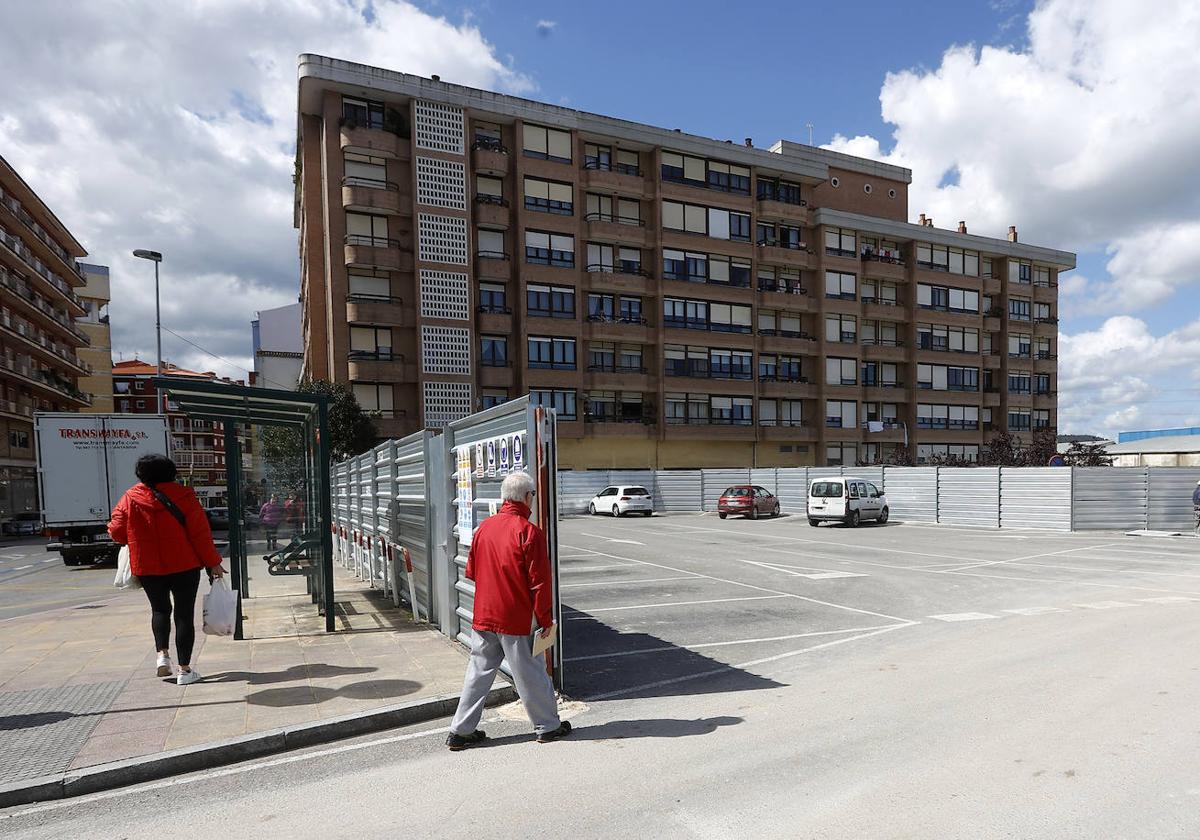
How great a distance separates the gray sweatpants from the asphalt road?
0.20 metres

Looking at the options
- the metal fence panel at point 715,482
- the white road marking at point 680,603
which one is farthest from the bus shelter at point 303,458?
Answer: the metal fence panel at point 715,482

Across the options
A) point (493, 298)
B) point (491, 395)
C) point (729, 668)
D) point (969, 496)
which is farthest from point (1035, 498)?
point (493, 298)

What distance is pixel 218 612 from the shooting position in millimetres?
6699

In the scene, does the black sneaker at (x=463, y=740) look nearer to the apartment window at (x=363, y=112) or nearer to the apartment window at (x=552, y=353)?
the apartment window at (x=552, y=353)

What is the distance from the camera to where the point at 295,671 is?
262 inches

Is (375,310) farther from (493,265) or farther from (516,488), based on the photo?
(516,488)

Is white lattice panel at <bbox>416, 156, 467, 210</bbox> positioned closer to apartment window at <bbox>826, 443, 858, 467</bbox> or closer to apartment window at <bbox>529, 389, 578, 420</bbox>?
apartment window at <bbox>529, 389, 578, 420</bbox>

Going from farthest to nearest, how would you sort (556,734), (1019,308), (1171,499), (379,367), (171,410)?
(171,410) → (1019,308) → (379,367) → (1171,499) → (556,734)

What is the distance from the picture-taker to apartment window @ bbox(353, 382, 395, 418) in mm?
37625

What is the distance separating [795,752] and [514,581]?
204 cm

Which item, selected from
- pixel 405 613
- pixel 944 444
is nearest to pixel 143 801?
pixel 405 613

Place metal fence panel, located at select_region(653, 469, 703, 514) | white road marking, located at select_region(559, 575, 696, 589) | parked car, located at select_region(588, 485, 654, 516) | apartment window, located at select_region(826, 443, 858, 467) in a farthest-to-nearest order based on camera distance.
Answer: apartment window, located at select_region(826, 443, 858, 467) → metal fence panel, located at select_region(653, 469, 703, 514) → parked car, located at select_region(588, 485, 654, 516) → white road marking, located at select_region(559, 575, 696, 589)

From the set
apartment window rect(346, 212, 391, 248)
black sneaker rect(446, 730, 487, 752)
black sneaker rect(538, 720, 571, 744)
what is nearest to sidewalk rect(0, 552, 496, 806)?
black sneaker rect(446, 730, 487, 752)

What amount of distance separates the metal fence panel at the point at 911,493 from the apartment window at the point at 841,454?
20178mm
